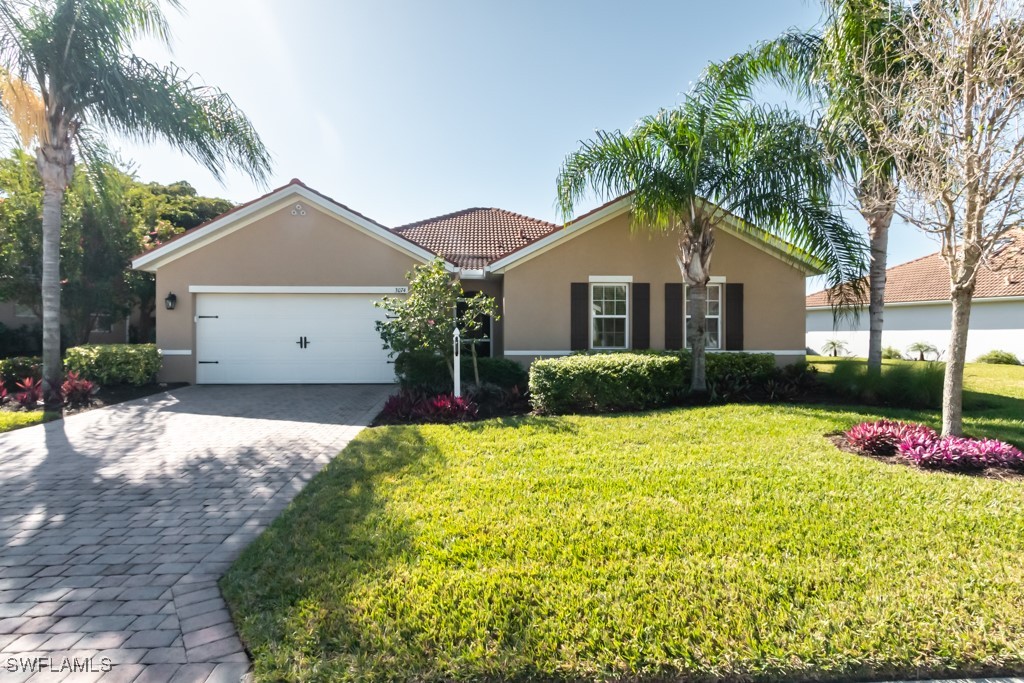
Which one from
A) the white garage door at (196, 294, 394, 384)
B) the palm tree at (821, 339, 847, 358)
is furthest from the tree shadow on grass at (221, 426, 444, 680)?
the palm tree at (821, 339, 847, 358)

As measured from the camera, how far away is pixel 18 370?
11.8 metres

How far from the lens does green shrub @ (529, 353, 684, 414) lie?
9008mm

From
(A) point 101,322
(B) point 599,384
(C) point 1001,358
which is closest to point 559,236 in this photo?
(B) point 599,384

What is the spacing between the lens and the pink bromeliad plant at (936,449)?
559 cm

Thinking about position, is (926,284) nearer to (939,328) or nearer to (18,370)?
(939,328)

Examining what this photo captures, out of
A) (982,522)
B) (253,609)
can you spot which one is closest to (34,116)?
(253,609)

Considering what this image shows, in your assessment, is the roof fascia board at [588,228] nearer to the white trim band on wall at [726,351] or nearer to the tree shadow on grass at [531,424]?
the white trim band on wall at [726,351]

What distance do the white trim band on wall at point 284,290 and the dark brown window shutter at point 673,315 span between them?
6.78m

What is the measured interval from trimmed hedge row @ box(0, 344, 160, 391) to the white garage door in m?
1.27

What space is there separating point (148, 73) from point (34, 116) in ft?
7.36

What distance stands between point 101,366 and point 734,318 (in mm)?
15371

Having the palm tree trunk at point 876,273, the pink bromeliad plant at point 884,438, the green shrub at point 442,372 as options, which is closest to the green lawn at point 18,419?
the green shrub at point 442,372

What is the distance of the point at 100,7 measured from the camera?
9.30m

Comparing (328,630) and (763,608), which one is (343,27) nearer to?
(328,630)
